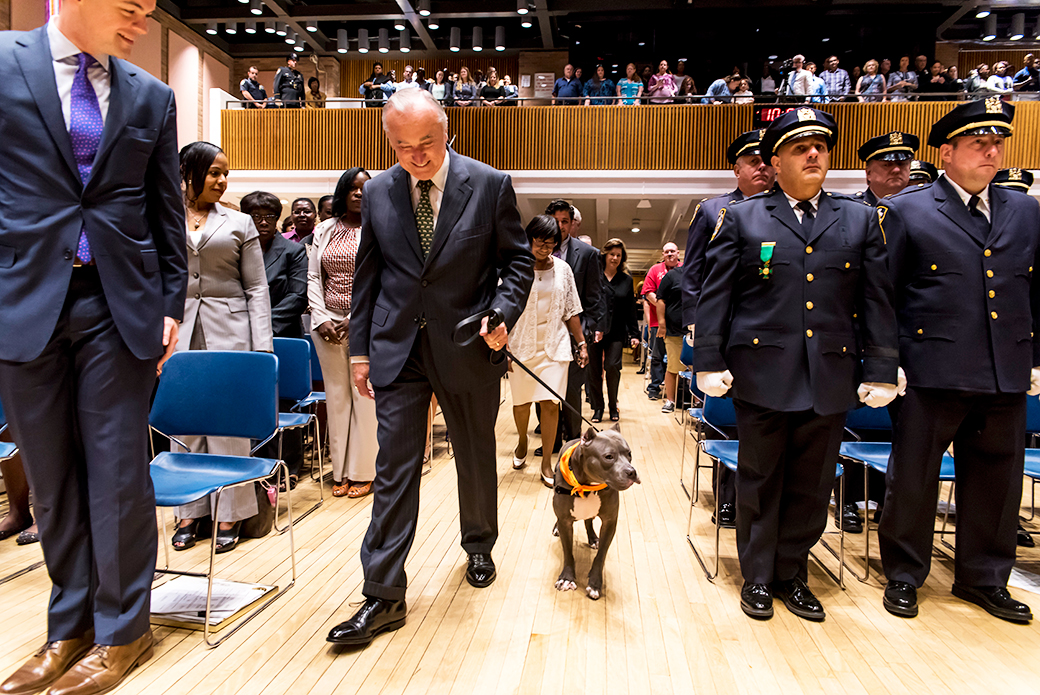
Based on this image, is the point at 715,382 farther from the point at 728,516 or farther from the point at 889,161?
the point at 889,161

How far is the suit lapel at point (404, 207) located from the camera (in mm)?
2232

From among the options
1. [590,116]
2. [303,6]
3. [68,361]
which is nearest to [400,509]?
[68,361]

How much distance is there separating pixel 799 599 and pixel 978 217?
1561mm

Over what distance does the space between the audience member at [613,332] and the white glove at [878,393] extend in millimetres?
3655

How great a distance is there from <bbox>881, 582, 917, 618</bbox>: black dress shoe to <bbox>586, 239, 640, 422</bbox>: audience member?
362 centimetres

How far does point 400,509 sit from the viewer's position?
2.20m

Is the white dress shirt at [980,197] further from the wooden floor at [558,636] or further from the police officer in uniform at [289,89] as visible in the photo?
the police officer in uniform at [289,89]

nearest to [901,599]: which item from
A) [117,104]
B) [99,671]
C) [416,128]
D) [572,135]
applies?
[416,128]

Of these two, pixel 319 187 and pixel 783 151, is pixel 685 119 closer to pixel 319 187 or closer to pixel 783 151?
pixel 319 187

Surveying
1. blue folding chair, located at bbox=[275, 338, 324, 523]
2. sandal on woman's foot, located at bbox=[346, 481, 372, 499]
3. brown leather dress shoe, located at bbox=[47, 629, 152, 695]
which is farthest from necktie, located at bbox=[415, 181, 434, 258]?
sandal on woman's foot, located at bbox=[346, 481, 372, 499]

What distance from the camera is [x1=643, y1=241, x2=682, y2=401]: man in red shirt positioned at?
22.5ft

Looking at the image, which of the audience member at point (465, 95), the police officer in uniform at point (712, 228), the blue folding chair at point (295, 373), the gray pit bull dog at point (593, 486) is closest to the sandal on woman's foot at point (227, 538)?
the blue folding chair at point (295, 373)

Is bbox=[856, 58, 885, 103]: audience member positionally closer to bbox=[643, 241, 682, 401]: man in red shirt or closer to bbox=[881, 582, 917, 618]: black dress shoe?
bbox=[643, 241, 682, 401]: man in red shirt

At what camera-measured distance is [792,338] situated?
2.29m
